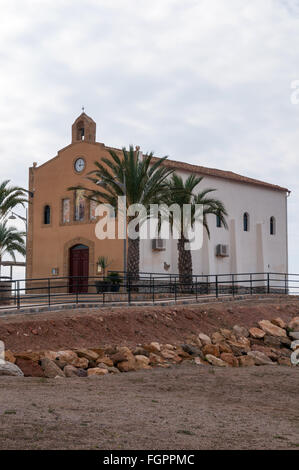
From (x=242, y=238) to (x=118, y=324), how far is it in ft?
77.7

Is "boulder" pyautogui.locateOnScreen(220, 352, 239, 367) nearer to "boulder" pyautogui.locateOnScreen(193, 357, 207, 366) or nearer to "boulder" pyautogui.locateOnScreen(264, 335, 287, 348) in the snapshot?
"boulder" pyautogui.locateOnScreen(193, 357, 207, 366)

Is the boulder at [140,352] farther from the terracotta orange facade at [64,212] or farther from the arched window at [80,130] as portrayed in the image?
the arched window at [80,130]

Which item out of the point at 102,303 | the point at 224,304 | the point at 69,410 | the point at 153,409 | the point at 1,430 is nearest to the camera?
the point at 1,430

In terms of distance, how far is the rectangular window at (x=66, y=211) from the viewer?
126 feet

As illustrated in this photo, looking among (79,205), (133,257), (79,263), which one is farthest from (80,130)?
(133,257)

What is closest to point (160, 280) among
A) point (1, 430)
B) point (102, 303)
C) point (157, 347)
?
point (102, 303)

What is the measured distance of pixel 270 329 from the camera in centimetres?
2412

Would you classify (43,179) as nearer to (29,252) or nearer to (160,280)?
(29,252)

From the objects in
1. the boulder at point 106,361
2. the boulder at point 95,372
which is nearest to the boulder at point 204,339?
the boulder at point 106,361

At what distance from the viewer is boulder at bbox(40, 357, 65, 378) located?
581 inches

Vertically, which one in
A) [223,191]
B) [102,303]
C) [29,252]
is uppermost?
[223,191]

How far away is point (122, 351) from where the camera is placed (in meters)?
17.1

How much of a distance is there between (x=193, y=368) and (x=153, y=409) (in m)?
6.86

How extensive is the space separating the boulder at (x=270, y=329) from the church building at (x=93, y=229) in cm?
1155
